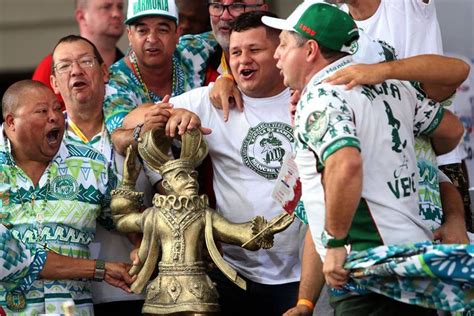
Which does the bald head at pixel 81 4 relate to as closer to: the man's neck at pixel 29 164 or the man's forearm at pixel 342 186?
the man's neck at pixel 29 164

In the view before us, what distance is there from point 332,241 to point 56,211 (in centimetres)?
165

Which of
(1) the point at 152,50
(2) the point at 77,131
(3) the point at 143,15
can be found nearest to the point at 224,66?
(1) the point at 152,50

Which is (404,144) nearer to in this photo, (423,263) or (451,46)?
(423,263)

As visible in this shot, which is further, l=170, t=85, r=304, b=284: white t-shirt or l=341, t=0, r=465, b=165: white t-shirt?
l=341, t=0, r=465, b=165: white t-shirt

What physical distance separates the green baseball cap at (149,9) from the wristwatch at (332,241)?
210 centimetres

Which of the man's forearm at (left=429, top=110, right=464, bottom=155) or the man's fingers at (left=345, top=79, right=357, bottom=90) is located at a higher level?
the man's fingers at (left=345, top=79, right=357, bottom=90)

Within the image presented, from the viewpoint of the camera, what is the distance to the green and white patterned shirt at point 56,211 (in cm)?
619

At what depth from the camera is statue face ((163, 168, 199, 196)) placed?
6.07 meters

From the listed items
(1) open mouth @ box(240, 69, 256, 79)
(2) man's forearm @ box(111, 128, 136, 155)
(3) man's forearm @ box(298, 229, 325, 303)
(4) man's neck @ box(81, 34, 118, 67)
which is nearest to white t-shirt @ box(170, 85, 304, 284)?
(1) open mouth @ box(240, 69, 256, 79)

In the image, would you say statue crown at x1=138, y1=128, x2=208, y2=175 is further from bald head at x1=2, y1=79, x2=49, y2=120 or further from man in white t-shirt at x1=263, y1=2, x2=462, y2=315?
man in white t-shirt at x1=263, y1=2, x2=462, y2=315

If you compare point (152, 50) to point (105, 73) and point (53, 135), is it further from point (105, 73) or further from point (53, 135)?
point (53, 135)

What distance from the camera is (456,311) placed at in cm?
504

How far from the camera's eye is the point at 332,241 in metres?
A: 5.03

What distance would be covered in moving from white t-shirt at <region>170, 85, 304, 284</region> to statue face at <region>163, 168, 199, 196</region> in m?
0.25
